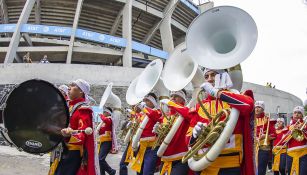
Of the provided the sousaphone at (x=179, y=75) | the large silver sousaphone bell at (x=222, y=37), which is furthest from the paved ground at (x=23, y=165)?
the large silver sousaphone bell at (x=222, y=37)

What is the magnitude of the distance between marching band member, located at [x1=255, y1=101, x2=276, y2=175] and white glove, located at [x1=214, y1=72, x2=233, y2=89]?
4.60 m

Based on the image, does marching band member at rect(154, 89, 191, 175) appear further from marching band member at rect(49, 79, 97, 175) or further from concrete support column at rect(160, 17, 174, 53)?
concrete support column at rect(160, 17, 174, 53)

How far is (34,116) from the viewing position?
382cm

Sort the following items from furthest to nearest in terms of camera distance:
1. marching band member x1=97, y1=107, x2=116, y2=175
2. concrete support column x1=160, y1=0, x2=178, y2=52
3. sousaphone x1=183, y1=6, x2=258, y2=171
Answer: concrete support column x1=160, y1=0, x2=178, y2=52, marching band member x1=97, y1=107, x2=116, y2=175, sousaphone x1=183, y1=6, x2=258, y2=171

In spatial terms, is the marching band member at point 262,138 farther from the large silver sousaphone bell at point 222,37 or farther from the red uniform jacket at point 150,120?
the large silver sousaphone bell at point 222,37

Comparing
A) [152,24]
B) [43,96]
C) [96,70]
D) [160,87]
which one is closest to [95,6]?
[152,24]

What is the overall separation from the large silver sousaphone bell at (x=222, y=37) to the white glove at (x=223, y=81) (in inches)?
8.0

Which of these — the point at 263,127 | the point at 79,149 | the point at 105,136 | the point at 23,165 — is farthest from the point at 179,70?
the point at 23,165

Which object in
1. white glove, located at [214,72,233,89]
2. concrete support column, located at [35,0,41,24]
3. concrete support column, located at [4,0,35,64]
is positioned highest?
concrete support column, located at [35,0,41,24]

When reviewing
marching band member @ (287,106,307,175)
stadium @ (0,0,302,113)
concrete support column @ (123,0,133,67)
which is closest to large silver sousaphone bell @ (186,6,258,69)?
marching band member @ (287,106,307,175)

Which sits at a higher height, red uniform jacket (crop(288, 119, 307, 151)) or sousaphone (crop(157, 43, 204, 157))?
sousaphone (crop(157, 43, 204, 157))

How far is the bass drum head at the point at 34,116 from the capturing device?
12.4 feet

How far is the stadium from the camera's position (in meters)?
27.5

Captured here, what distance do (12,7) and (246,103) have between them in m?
32.0
